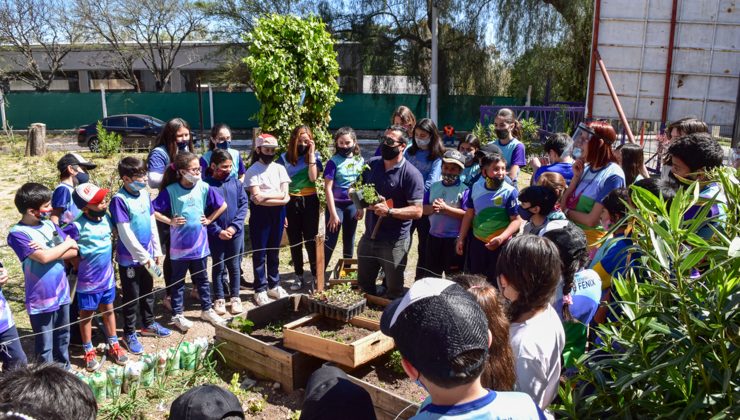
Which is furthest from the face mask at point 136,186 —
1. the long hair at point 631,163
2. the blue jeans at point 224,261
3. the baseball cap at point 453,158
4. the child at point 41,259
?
the long hair at point 631,163

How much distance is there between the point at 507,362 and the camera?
2.18 metres

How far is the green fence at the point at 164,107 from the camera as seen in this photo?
27375 mm

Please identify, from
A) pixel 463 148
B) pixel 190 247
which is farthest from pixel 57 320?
pixel 463 148

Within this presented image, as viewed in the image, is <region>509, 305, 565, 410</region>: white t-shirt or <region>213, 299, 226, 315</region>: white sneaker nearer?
<region>509, 305, 565, 410</region>: white t-shirt

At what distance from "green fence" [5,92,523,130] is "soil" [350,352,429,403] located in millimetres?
23340

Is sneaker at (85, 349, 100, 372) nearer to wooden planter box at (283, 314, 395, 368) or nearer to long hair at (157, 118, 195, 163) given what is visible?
wooden planter box at (283, 314, 395, 368)

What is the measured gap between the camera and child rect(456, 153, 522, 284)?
4.96m

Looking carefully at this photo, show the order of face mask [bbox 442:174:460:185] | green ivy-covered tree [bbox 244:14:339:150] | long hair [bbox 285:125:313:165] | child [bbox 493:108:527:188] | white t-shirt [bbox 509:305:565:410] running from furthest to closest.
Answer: green ivy-covered tree [bbox 244:14:339:150] < child [bbox 493:108:527:188] < long hair [bbox 285:125:313:165] < face mask [bbox 442:174:460:185] < white t-shirt [bbox 509:305:565:410]

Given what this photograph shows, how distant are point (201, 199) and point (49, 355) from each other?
1825mm

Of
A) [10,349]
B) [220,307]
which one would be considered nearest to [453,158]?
[220,307]

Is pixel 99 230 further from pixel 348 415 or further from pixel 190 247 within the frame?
pixel 348 415

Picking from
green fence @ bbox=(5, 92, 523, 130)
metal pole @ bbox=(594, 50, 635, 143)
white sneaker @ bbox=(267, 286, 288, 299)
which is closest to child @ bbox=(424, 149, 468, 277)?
white sneaker @ bbox=(267, 286, 288, 299)

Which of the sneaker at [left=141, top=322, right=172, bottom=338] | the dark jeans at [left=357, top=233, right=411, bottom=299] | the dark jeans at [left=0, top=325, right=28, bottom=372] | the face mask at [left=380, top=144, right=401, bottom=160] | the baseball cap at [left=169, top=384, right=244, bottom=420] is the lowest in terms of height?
the sneaker at [left=141, top=322, right=172, bottom=338]

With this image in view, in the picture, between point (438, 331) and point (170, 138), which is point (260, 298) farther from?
point (438, 331)
